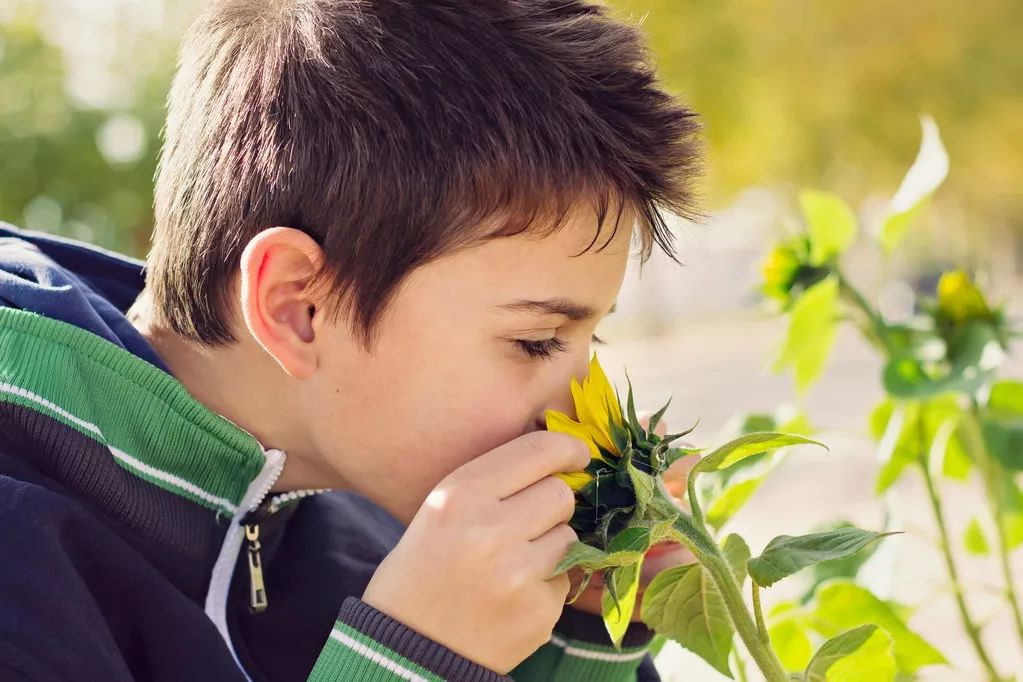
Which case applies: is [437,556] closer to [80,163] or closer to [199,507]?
[199,507]

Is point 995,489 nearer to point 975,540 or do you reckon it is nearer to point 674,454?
point 975,540

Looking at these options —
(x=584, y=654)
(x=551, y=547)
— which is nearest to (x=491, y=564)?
(x=551, y=547)

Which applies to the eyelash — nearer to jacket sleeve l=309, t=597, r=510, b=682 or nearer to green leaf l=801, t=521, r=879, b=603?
jacket sleeve l=309, t=597, r=510, b=682

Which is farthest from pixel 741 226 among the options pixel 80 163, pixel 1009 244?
pixel 80 163

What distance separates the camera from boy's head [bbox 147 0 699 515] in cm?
88

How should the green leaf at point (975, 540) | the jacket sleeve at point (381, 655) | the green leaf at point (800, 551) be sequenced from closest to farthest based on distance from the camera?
the green leaf at point (800, 551), the jacket sleeve at point (381, 655), the green leaf at point (975, 540)

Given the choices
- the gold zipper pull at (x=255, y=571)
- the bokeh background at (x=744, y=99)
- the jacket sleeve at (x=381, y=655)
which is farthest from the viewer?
the bokeh background at (x=744, y=99)

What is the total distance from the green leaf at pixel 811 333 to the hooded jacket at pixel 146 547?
0.90 ft

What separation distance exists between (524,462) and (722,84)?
633cm

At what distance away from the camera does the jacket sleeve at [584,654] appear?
1001 mm

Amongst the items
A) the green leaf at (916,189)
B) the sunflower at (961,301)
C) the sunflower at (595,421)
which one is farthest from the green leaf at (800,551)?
the sunflower at (961,301)

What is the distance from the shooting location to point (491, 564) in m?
0.78

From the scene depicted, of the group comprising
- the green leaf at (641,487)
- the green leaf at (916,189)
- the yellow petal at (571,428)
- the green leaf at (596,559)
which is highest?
the green leaf at (916,189)

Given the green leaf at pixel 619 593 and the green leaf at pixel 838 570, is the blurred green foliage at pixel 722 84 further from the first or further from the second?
the green leaf at pixel 619 593
